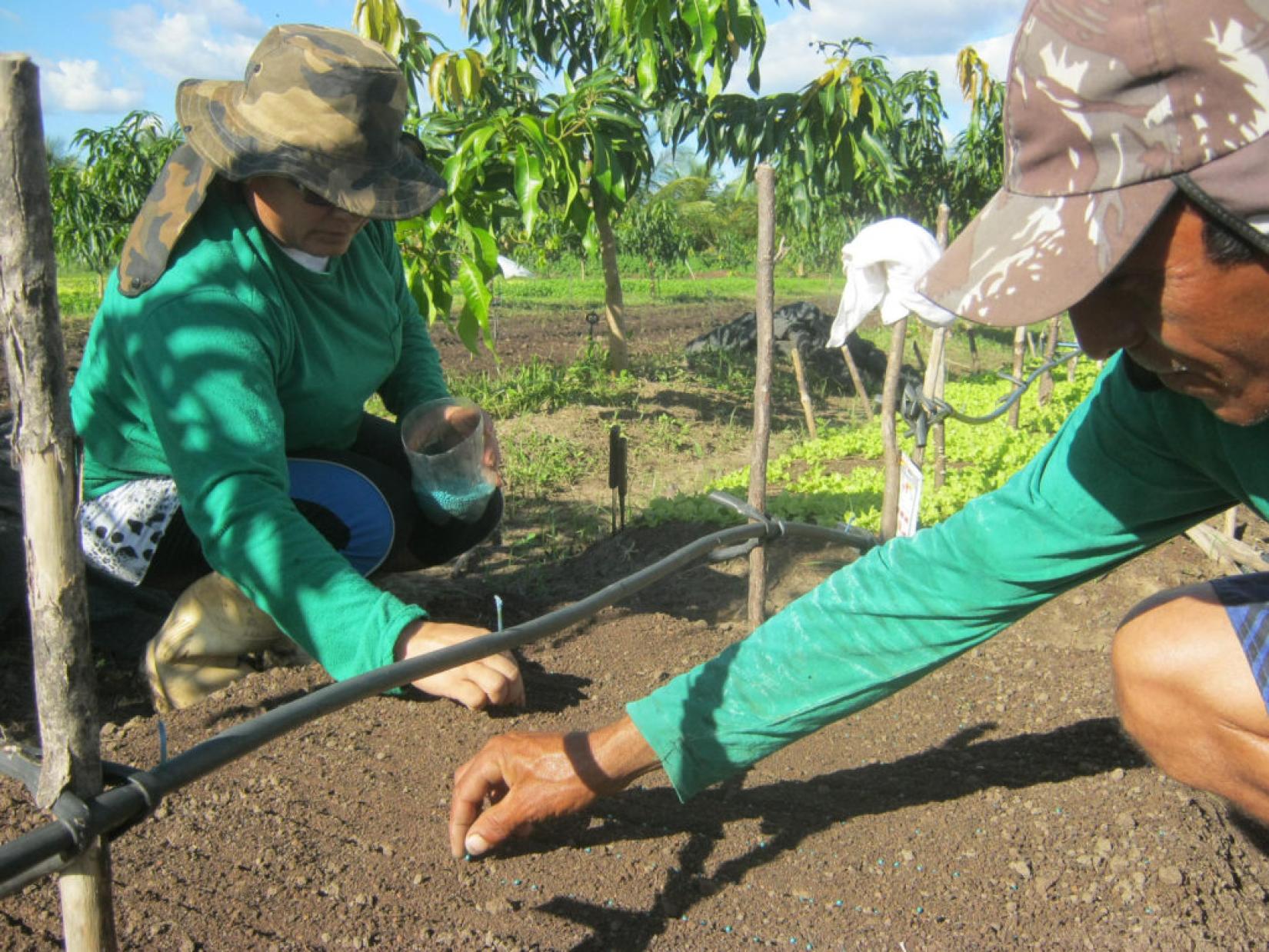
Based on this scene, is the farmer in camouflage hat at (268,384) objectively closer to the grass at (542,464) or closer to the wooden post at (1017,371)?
the grass at (542,464)

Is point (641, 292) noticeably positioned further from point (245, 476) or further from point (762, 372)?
point (245, 476)

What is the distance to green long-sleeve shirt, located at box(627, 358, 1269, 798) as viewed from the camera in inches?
57.2

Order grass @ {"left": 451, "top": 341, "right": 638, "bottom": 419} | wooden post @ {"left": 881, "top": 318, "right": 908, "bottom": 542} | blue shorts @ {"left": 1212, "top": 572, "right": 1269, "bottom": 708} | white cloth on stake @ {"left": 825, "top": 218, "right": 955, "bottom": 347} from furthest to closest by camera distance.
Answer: grass @ {"left": 451, "top": 341, "right": 638, "bottom": 419}
wooden post @ {"left": 881, "top": 318, "right": 908, "bottom": 542}
white cloth on stake @ {"left": 825, "top": 218, "right": 955, "bottom": 347}
blue shorts @ {"left": 1212, "top": 572, "right": 1269, "bottom": 708}

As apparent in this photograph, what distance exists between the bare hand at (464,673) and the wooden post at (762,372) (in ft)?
3.41

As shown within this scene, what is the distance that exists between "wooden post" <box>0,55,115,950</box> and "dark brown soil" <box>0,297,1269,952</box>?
1.64 ft

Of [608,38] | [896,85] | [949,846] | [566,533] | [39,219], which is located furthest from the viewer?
[896,85]

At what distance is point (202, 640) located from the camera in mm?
2354

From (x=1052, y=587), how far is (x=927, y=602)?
176mm

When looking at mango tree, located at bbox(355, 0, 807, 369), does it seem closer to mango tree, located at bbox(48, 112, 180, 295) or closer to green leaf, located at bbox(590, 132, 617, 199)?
green leaf, located at bbox(590, 132, 617, 199)

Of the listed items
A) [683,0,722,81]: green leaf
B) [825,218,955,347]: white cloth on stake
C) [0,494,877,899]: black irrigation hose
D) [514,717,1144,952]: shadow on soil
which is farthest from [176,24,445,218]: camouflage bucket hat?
[683,0,722,81]: green leaf

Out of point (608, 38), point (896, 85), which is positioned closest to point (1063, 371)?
point (896, 85)

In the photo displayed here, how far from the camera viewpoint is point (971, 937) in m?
1.57

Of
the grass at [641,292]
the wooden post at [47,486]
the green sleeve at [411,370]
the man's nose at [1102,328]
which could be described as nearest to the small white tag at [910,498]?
the green sleeve at [411,370]

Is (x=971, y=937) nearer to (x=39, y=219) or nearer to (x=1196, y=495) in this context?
(x=1196, y=495)
